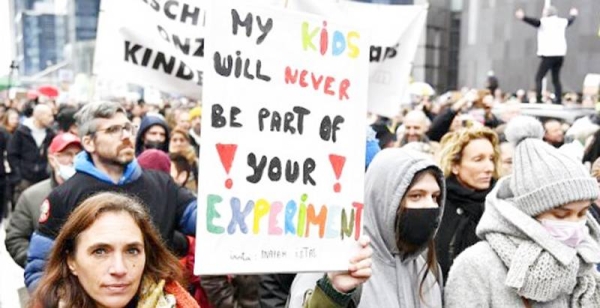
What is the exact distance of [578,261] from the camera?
317cm

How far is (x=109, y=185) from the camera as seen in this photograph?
13.8 ft

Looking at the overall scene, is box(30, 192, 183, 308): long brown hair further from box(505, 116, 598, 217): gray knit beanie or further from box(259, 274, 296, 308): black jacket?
box(505, 116, 598, 217): gray knit beanie

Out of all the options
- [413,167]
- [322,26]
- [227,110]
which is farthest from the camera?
[413,167]

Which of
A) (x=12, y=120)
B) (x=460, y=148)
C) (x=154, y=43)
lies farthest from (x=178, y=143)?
(x=12, y=120)

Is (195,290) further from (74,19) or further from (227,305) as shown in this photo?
(74,19)

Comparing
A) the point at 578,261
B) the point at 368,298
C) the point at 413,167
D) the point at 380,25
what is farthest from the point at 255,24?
the point at 380,25

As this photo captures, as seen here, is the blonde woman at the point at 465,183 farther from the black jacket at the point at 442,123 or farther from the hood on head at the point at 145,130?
the hood on head at the point at 145,130

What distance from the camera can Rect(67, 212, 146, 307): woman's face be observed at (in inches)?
102

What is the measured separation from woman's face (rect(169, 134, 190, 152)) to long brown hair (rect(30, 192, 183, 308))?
13.4 ft

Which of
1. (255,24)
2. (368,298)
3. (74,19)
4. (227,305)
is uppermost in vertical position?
(74,19)

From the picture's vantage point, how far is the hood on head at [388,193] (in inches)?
118

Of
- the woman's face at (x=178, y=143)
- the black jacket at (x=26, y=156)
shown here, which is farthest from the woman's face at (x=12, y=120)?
the woman's face at (x=178, y=143)

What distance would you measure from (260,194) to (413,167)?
2.03 ft

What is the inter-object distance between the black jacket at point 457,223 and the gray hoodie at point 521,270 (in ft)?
3.83
